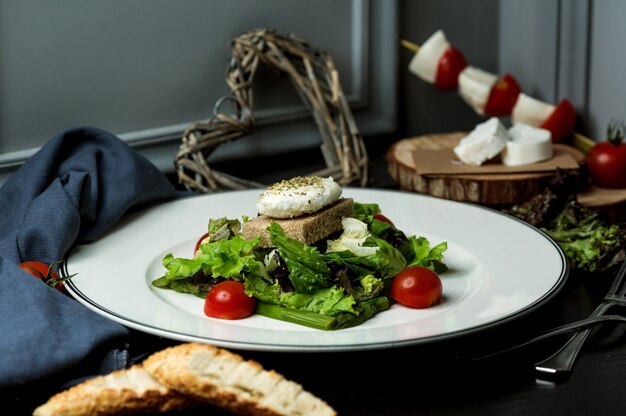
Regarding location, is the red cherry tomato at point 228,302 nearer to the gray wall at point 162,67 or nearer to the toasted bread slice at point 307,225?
the toasted bread slice at point 307,225

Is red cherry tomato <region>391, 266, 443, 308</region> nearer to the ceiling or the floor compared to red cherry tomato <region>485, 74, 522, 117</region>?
nearer to the floor

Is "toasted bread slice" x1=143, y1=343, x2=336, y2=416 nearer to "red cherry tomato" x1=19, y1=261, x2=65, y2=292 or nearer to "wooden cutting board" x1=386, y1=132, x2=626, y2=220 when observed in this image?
"red cherry tomato" x1=19, y1=261, x2=65, y2=292

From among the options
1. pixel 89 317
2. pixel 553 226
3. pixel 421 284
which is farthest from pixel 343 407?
pixel 553 226

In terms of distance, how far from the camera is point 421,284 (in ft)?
6.96

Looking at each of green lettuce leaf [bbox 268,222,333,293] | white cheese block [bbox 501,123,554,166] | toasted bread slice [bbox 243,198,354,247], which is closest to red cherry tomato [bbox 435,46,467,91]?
white cheese block [bbox 501,123,554,166]

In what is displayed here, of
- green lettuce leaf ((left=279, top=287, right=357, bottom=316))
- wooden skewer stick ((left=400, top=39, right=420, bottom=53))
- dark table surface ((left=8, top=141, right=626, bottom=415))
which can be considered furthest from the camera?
wooden skewer stick ((left=400, top=39, right=420, bottom=53))

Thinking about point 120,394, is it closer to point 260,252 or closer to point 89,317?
point 89,317

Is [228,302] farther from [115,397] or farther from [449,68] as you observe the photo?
[449,68]

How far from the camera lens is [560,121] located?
359 centimetres

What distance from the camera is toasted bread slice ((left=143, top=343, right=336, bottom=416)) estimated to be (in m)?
1.58

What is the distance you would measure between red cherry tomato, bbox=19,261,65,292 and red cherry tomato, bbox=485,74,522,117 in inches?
81.5

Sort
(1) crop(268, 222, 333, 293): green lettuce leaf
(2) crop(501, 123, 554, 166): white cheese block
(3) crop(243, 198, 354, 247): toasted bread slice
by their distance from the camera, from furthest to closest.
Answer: (2) crop(501, 123, 554, 166): white cheese block < (3) crop(243, 198, 354, 247): toasted bread slice < (1) crop(268, 222, 333, 293): green lettuce leaf

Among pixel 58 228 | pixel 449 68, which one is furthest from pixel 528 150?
pixel 58 228

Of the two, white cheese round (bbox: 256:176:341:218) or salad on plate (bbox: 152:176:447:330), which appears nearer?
salad on plate (bbox: 152:176:447:330)
